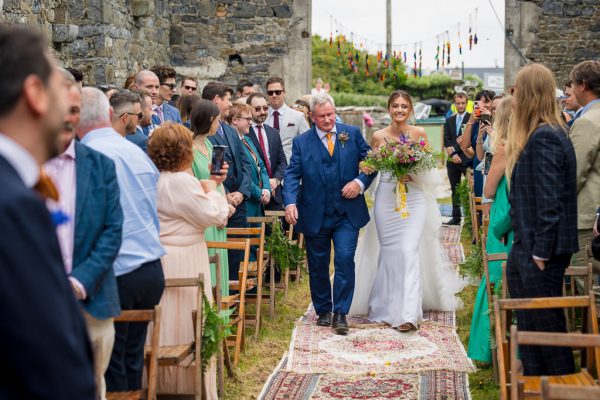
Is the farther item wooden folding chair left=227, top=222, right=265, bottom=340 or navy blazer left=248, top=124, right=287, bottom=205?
navy blazer left=248, top=124, right=287, bottom=205

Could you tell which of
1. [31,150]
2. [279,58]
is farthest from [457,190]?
[31,150]

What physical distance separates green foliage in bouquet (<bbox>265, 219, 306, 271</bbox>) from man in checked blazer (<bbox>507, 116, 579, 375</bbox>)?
3.94 m

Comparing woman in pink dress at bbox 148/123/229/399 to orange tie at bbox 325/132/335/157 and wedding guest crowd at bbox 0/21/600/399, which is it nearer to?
wedding guest crowd at bbox 0/21/600/399

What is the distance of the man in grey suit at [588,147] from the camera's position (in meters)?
6.24

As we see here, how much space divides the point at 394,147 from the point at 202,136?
5.98 ft

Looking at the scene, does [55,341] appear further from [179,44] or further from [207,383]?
[179,44]

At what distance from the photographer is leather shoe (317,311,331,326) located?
842 cm

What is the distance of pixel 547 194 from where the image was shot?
16.5 ft

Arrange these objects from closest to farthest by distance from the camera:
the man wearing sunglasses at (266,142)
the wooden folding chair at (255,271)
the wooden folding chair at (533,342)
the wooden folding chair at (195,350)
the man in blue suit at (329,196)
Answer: the wooden folding chair at (533,342)
the wooden folding chair at (195,350)
the wooden folding chair at (255,271)
the man in blue suit at (329,196)
the man wearing sunglasses at (266,142)

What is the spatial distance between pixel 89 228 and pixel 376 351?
378 centimetres

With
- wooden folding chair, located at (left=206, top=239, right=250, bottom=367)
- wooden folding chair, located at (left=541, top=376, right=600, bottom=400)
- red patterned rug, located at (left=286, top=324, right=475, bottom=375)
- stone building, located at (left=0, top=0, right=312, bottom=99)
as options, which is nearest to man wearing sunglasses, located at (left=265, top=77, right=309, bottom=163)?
red patterned rug, located at (left=286, top=324, right=475, bottom=375)

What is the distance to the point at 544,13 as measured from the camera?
651 inches

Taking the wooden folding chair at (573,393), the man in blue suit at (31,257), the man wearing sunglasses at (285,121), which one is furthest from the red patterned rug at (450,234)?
the man in blue suit at (31,257)

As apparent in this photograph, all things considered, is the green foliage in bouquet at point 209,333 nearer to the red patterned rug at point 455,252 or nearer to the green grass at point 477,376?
the green grass at point 477,376
